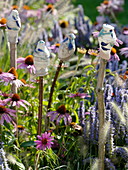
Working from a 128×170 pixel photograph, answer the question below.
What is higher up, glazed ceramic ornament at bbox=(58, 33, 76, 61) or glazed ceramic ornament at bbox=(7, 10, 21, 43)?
glazed ceramic ornament at bbox=(7, 10, 21, 43)

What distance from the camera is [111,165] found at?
1.82 meters

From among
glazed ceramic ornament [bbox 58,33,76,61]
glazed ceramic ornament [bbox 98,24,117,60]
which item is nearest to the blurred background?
glazed ceramic ornament [bbox 58,33,76,61]

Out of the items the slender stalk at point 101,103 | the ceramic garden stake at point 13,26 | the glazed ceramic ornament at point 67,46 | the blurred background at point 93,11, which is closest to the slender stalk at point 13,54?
the ceramic garden stake at point 13,26

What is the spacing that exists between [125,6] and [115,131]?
5.44m

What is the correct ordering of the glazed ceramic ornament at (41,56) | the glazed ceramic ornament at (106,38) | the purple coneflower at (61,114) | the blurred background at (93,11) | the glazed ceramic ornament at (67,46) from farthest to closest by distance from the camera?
the blurred background at (93,11)
the purple coneflower at (61,114)
the glazed ceramic ornament at (67,46)
the glazed ceramic ornament at (41,56)
the glazed ceramic ornament at (106,38)

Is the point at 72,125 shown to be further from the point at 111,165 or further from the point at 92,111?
the point at 111,165

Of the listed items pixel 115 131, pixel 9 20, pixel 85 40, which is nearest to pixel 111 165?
pixel 115 131

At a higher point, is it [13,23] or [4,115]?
[13,23]

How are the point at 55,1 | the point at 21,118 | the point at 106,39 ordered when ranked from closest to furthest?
the point at 106,39 → the point at 21,118 → the point at 55,1

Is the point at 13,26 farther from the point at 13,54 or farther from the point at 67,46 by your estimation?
the point at 67,46

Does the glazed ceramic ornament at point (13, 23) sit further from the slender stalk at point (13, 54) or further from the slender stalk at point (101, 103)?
the slender stalk at point (101, 103)

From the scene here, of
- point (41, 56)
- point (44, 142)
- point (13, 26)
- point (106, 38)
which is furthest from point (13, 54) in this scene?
point (106, 38)

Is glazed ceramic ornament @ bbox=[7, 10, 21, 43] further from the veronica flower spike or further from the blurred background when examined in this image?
the blurred background

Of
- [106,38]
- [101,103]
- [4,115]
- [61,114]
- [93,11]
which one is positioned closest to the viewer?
[106,38]
